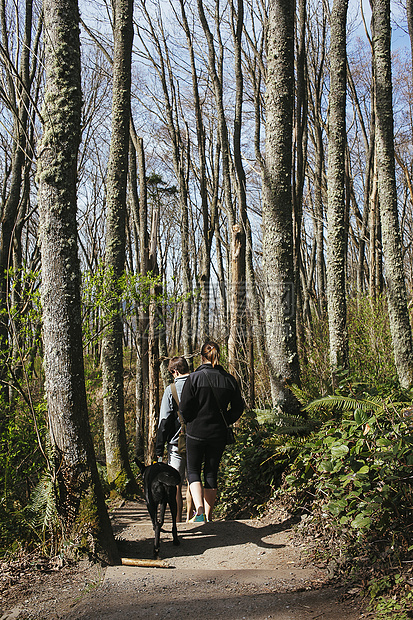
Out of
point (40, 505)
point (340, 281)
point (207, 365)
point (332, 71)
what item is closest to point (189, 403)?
point (207, 365)

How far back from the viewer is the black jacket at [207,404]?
5.12 metres

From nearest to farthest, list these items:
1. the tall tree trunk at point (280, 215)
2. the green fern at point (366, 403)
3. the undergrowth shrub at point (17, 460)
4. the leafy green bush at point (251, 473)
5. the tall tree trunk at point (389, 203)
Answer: the green fern at point (366, 403)
the undergrowth shrub at point (17, 460)
the leafy green bush at point (251, 473)
the tall tree trunk at point (280, 215)
the tall tree trunk at point (389, 203)

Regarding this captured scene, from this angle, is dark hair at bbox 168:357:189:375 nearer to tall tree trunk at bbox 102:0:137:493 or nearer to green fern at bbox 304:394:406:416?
tall tree trunk at bbox 102:0:137:493

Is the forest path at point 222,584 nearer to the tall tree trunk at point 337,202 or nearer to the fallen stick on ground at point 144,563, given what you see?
the fallen stick on ground at point 144,563

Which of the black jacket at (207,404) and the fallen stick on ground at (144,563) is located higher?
the black jacket at (207,404)

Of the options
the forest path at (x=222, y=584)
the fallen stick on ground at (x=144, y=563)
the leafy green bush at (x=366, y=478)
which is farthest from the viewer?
the fallen stick on ground at (x=144, y=563)

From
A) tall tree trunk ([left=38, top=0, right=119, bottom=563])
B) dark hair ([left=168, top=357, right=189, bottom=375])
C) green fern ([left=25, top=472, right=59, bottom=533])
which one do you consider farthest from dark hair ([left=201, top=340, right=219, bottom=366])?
green fern ([left=25, top=472, right=59, bottom=533])

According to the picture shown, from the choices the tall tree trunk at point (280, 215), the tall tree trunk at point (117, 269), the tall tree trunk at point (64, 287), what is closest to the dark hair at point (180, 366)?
the tall tree trunk at point (280, 215)

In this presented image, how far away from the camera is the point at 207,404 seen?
514 cm

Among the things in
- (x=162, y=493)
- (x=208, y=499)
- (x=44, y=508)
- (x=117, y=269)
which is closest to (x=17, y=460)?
(x=44, y=508)

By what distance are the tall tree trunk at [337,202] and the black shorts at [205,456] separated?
2.30 metres

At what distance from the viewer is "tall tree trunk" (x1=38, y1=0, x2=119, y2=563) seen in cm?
414

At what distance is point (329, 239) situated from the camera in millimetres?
7266

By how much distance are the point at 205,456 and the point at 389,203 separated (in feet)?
16.5
